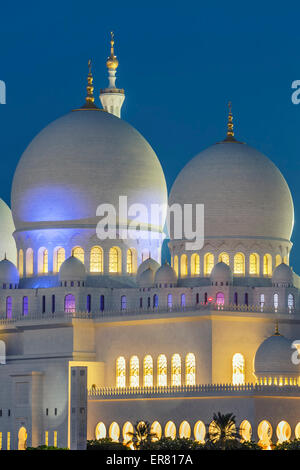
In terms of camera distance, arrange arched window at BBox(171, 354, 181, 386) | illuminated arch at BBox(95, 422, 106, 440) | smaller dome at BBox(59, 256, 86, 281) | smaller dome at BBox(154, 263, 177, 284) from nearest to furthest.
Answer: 1. arched window at BBox(171, 354, 181, 386)
2. illuminated arch at BBox(95, 422, 106, 440)
3. smaller dome at BBox(154, 263, 177, 284)
4. smaller dome at BBox(59, 256, 86, 281)

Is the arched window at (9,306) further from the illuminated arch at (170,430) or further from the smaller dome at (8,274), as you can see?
the illuminated arch at (170,430)

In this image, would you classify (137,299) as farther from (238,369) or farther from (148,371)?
(238,369)

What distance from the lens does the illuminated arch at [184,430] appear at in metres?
105

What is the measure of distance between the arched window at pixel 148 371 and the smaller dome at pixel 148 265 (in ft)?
18.1

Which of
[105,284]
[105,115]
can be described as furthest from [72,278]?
[105,115]

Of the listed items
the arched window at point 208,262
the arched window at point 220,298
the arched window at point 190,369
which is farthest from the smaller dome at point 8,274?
the arched window at point 190,369

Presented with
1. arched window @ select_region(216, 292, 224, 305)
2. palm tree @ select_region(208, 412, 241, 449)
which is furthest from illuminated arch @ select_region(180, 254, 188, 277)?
palm tree @ select_region(208, 412, 241, 449)

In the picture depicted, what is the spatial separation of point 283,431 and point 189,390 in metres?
5.47

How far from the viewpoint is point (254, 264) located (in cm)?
11212

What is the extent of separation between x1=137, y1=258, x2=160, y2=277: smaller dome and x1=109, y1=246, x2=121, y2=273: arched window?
176cm

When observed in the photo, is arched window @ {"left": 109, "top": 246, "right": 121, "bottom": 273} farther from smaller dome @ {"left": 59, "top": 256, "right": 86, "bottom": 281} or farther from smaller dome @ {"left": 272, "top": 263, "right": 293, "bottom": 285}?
smaller dome @ {"left": 272, "top": 263, "right": 293, "bottom": 285}

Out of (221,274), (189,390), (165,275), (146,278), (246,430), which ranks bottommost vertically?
(246,430)

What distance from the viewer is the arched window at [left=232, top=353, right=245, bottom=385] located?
4225 inches

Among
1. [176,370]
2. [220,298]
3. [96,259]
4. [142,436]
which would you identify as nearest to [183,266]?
[220,298]
